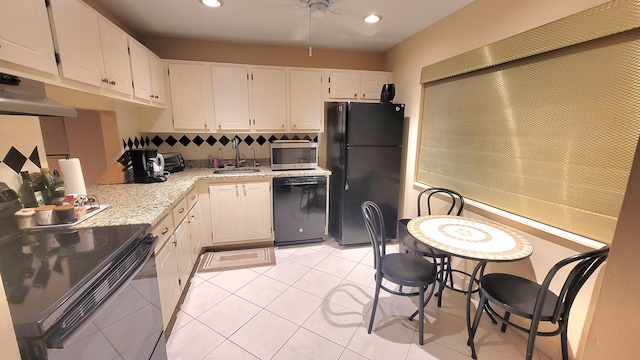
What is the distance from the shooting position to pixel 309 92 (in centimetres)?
314

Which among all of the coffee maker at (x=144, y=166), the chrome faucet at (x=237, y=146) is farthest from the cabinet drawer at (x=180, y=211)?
the chrome faucet at (x=237, y=146)

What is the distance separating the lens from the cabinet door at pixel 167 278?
1.63 m

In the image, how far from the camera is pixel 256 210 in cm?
294

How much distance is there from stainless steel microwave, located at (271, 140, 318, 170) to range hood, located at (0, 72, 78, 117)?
72.7 inches

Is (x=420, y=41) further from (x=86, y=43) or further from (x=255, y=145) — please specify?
(x=86, y=43)

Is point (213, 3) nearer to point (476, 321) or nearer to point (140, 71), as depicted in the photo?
point (140, 71)

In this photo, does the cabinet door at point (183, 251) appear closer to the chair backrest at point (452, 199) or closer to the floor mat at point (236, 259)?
the floor mat at point (236, 259)

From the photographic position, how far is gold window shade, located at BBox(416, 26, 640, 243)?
4.27 feet

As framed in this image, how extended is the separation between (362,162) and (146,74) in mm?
2298

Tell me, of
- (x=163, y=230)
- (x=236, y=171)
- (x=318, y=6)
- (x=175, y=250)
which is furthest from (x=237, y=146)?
(x=318, y=6)

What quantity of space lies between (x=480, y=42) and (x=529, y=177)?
1.12m

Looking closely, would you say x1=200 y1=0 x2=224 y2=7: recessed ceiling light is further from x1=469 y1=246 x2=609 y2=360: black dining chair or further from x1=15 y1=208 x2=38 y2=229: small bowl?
x1=469 y1=246 x2=609 y2=360: black dining chair

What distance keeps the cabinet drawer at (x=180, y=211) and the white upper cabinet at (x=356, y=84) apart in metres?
2.03

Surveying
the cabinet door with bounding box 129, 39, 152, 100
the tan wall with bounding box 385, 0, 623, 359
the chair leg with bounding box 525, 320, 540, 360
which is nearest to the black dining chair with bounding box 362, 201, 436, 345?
the chair leg with bounding box 525, 320, 540, 360
